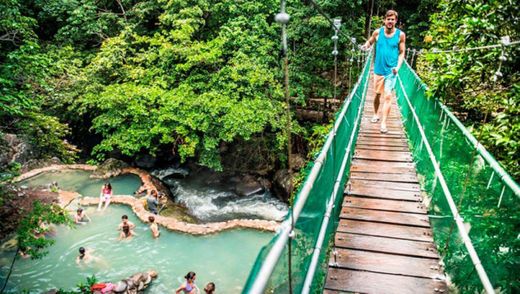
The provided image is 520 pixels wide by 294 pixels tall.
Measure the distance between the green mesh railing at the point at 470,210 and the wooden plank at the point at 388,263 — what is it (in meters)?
0.12

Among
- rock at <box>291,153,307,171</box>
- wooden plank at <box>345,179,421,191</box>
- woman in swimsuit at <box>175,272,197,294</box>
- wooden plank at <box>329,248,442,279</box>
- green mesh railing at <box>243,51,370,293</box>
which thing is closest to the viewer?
green mesh railing at <box>243,51,370,293</box>

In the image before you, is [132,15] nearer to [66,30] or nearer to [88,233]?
[66,30]

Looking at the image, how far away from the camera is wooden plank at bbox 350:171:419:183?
3465 mm

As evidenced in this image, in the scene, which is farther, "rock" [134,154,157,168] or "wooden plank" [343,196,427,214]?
"rock" [134,154,157,168]

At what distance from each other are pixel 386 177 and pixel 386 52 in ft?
5.24

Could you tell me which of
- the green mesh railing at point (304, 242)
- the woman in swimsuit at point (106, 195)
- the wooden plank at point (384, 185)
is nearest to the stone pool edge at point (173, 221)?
the woman in swimsuit at point (106, 195)

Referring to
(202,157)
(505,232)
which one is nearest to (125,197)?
(202,157)

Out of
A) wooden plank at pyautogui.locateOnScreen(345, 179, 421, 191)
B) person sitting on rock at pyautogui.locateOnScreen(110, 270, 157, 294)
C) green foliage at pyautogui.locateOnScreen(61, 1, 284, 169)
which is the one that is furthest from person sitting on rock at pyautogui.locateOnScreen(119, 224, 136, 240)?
wooden plank at pyautogui.locateOnScreen(345, 179, 421, 191)

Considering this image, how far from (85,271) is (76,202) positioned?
3225 mm

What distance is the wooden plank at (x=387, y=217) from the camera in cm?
277

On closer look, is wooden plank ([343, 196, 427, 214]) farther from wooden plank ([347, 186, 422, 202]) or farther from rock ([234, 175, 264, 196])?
rock ([234, 175, 264, 196])

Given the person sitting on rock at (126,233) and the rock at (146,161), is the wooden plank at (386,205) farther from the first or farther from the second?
the rock at (146,161)

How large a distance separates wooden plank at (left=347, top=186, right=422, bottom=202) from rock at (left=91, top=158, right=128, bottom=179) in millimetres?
9671

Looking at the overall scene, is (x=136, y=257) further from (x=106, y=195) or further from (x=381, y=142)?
(x=381, y=142)
